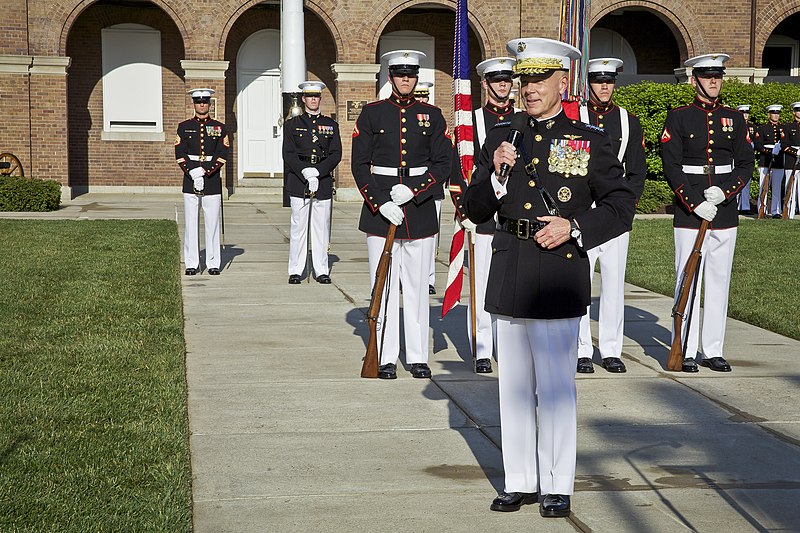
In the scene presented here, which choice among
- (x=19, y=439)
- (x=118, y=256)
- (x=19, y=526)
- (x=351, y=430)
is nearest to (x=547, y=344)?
(x=351, y=430)

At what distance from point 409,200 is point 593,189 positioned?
9.62 ft

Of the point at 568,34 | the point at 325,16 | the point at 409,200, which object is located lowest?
the point at 409,200

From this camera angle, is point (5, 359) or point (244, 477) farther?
point (5, 359)

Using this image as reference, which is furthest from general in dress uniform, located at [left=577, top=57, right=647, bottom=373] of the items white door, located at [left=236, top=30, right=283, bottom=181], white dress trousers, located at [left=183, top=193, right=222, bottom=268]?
white door, located at [left=236, top=30, right=283, bottom=181]

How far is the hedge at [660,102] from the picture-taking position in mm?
22609

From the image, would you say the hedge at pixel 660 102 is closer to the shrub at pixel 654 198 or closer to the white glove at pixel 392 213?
the shrub at pixel 654 198

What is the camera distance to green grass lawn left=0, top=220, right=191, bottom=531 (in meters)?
4.79

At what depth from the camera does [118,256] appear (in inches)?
542

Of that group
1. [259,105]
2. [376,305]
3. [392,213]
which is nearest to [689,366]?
[376,305]

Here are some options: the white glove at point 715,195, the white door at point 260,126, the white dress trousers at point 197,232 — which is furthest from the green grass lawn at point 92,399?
the white door at point 260,126

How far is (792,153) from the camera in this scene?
2134 cm

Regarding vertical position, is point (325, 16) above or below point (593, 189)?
above

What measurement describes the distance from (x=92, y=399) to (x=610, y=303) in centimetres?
354

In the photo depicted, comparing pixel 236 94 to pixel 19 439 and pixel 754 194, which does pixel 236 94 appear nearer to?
pixel 754 194
